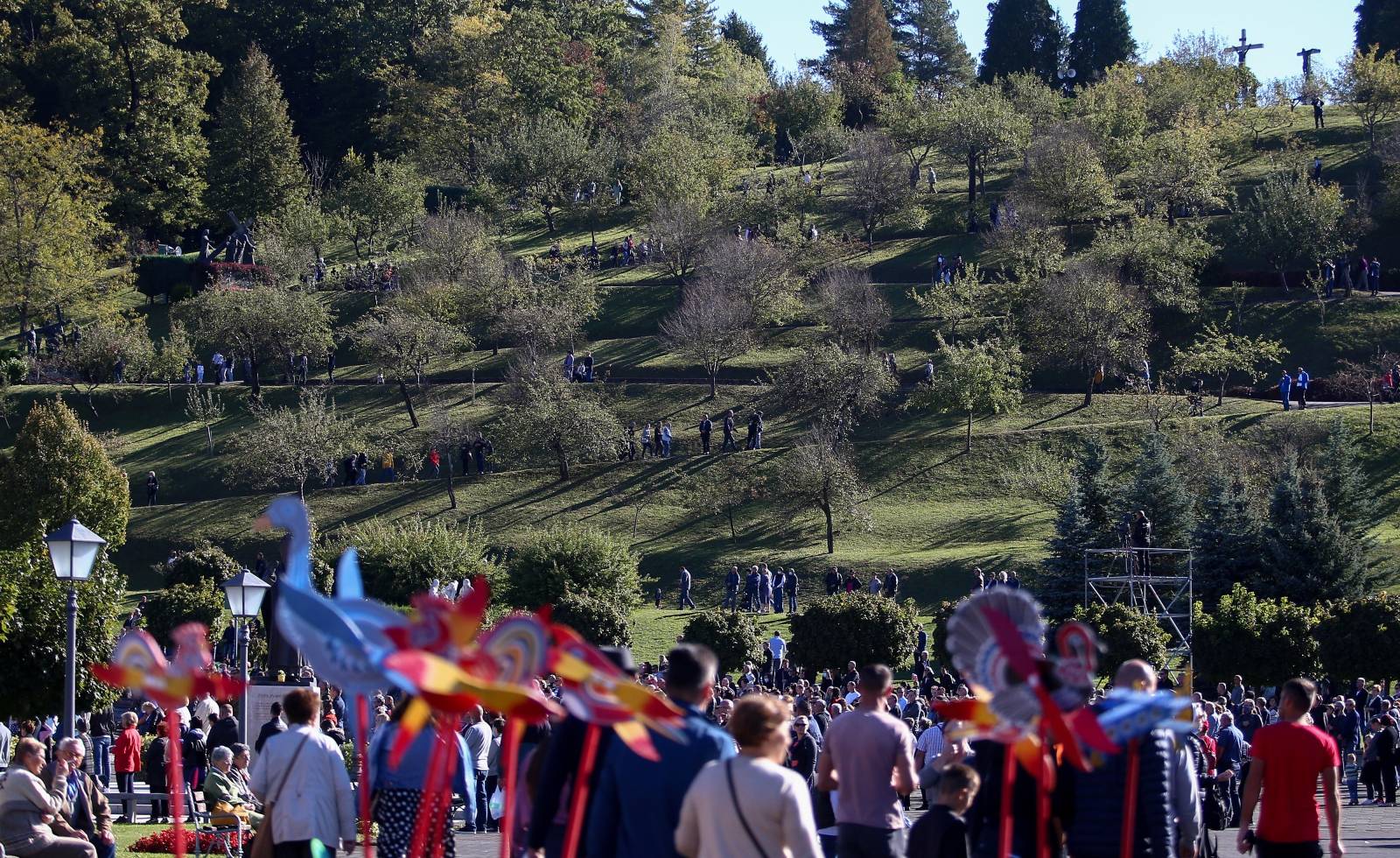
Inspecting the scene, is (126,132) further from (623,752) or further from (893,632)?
(623,752)

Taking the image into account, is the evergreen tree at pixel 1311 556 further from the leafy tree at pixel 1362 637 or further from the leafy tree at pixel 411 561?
the leafy tree at pixel 411 561

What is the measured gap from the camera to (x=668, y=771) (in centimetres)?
701

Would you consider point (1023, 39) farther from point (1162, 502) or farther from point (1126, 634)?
point (1126, 634)

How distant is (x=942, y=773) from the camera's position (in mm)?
8797

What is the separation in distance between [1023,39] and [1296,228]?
1459 inches

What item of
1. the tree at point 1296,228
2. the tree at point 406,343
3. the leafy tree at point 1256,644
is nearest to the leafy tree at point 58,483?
the tree at point 406,343

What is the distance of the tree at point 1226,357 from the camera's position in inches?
2363

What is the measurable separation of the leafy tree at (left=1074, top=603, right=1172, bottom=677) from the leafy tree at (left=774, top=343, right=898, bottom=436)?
26097 mm

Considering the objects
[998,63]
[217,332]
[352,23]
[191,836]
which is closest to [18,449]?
[217,332]

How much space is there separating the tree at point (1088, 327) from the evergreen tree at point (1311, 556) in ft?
61.2

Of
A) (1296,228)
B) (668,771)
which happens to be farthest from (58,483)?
(668,771)

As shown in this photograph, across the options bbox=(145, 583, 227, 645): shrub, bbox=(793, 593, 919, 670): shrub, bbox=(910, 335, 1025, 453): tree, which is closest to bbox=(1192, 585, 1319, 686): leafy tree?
bbox=(793, 593, 919, 670): shrub

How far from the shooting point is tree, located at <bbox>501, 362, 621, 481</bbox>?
57.2 m

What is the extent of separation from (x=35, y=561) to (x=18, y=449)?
35.5 m
